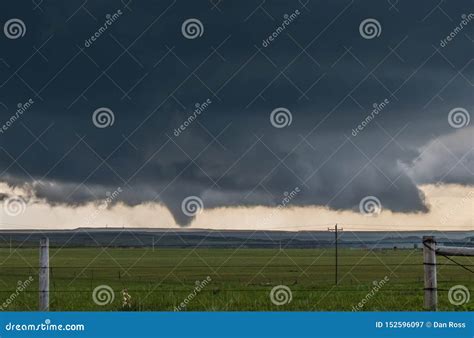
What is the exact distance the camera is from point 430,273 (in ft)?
53.4

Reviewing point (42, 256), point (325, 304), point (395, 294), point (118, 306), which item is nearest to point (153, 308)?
point (118, 306)

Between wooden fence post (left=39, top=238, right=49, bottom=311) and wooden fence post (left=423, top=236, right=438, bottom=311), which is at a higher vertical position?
wooden fence post (left=423, top=236, right=438, bottom=311)

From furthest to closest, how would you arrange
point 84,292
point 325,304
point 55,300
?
point 84,292 → point 55,300 → point 325,304

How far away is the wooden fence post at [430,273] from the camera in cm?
1625

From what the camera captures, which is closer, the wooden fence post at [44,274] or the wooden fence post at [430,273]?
the wooden fence post at [44,274]

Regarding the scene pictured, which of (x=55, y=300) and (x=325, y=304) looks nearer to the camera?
(x=325, y=304)

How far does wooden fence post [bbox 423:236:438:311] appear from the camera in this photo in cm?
1625

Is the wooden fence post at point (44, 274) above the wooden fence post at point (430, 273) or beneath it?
beneath

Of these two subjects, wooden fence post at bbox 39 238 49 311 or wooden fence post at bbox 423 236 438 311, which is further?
wooden fence post at bbox 423 236 438 311

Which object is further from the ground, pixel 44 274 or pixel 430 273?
pixel 430 273

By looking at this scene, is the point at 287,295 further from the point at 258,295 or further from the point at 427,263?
the point at 427,263
